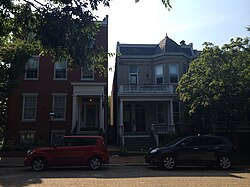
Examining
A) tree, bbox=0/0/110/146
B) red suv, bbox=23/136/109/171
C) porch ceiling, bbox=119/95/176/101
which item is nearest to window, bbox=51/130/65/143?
porch ceiling, bbox=119/95/176/101

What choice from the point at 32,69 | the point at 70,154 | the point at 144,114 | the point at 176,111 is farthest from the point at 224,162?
the point at 32,69

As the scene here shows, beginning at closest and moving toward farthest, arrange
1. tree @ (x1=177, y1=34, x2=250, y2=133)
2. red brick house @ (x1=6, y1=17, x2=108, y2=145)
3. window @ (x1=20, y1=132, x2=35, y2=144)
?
tree @ (x1=177, y1=34, x2=250, y2=133) → red brick house @ (x1=6, y1=17, x2=108, y2=145) → window @ (x1=20, y1=132, x2=35, y2=144)

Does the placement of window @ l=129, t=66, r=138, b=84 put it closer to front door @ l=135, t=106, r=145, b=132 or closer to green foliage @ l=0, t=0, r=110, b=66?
front door @ l=135, t=106, r=145, b=132

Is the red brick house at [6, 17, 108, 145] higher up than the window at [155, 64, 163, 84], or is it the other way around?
the window at [155, 64, 163, 84]

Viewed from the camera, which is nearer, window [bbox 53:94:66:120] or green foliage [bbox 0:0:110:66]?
green foliage [bbox 0:0:110:66]

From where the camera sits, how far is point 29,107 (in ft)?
75.2

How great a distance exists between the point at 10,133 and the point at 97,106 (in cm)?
777

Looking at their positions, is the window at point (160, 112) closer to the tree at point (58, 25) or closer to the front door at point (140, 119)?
the front door at point (140, 119)

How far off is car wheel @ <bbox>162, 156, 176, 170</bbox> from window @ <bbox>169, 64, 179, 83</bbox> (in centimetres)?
1386

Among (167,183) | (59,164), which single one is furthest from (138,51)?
(167,183)

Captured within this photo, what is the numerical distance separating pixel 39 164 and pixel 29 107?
1165 cm

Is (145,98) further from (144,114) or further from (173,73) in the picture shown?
(173,73)

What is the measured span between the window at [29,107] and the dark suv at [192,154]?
13343mm

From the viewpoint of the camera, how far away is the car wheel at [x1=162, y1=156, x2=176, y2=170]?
500 inches
